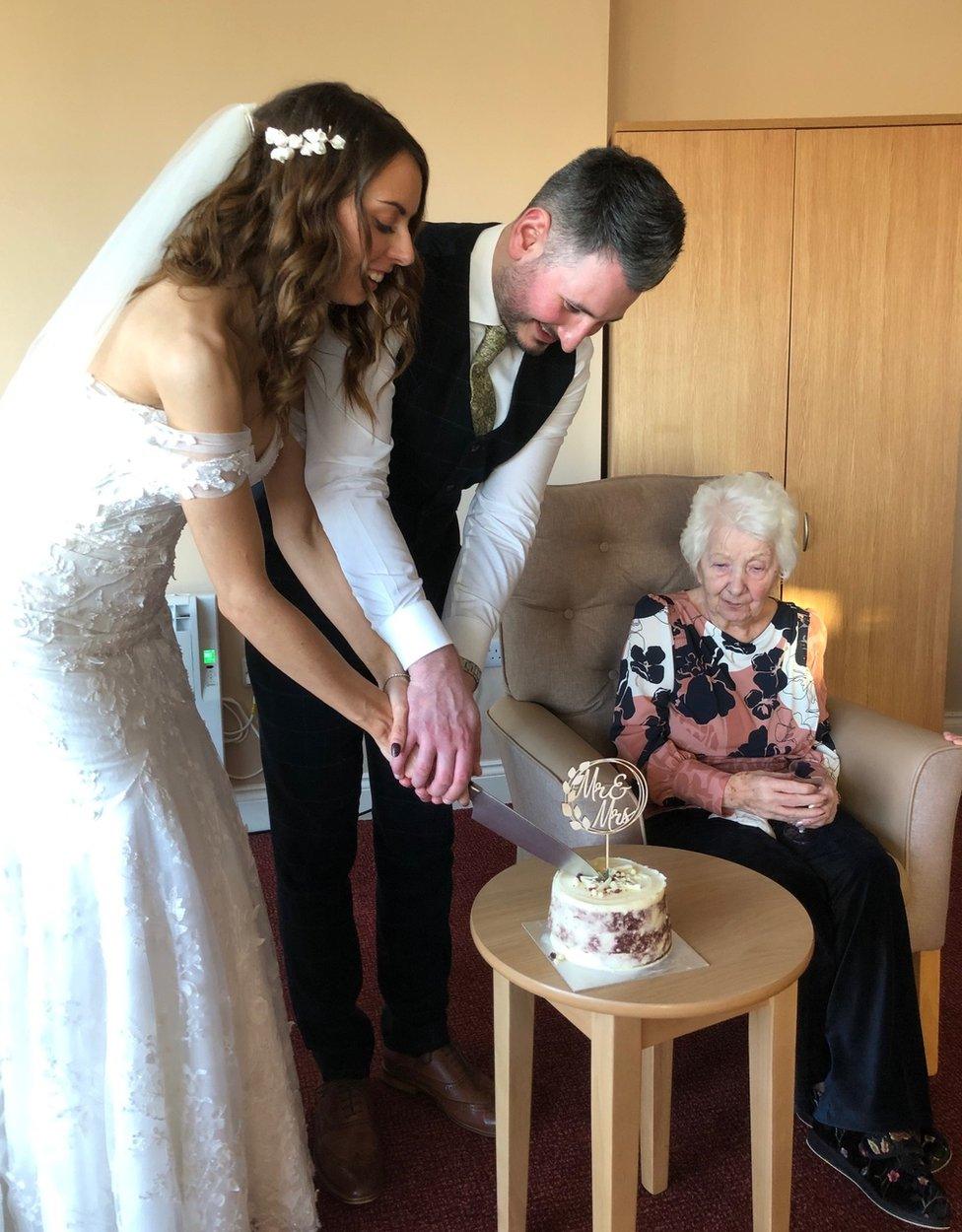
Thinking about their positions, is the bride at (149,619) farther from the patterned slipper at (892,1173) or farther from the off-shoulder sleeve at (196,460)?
the patterned slipper at (892,1173)

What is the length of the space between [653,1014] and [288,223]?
0.91 metres

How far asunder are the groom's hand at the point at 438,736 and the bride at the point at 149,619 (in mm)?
118

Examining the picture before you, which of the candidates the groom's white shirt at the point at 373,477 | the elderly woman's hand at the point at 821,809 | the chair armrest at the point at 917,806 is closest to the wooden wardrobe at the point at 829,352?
the chair armrest at the point at 917,806

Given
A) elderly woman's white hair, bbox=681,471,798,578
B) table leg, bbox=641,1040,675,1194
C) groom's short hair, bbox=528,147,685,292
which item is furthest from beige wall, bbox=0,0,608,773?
table leg, bbox=641,1040,675,1194

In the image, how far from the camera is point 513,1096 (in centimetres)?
140

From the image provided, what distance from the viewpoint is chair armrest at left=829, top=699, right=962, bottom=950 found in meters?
1.72

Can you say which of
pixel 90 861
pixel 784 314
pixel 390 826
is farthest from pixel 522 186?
pixel 90 861

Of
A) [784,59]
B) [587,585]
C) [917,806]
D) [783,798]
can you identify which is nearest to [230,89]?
[587,585]

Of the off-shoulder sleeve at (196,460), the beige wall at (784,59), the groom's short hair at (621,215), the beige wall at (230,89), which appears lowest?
the off-shoulder sleeve at (196,460)

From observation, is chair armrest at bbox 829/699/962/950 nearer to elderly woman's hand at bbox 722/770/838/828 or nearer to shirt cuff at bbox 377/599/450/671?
elderly woman's hand at bbox 722/770/838/828

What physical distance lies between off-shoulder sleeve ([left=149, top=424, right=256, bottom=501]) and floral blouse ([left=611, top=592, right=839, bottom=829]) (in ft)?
3.42

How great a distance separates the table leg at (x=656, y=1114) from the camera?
5.03ft

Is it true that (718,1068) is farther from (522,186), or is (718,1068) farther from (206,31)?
(206,31)

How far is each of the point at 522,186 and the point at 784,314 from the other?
2.53ft
